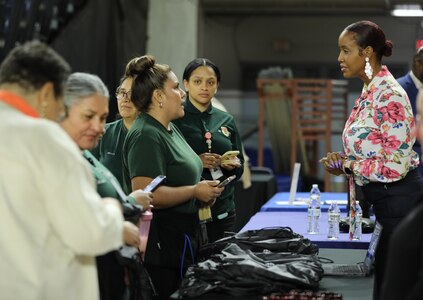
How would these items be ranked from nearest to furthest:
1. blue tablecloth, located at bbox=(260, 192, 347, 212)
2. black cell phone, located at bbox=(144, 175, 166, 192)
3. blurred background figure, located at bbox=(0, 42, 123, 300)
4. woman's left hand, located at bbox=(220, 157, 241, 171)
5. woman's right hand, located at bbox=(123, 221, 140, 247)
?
1. blurred background figure, located at bbox=(0, 42, 123, 300)
2. woman's right hand, located at bbox=(123, 221, 140, 247)
3. black cell phone, located at bbox=(144, 175, 166, 192)
4. woman's left hand, located at bbox=(220, 157, 241, 171)
5. blue tablecloth, located at bbox=(260, 192, 347, 212)

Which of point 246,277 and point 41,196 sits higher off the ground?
point 41,196

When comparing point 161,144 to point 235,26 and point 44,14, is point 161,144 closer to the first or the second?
point 44,14

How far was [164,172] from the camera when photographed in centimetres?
349

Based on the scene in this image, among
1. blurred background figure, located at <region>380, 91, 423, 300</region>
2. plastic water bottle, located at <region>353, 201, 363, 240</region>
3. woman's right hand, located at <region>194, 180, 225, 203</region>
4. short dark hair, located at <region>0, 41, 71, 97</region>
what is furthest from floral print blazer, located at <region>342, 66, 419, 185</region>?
short dark hair, located at <region>0, 41, 71, 97</region>

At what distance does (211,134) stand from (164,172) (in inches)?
42.8

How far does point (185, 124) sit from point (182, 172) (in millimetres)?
983

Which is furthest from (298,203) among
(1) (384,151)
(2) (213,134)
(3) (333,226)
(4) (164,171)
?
(4) (164,171)

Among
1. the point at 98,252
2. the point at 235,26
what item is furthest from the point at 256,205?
the point at 235,26

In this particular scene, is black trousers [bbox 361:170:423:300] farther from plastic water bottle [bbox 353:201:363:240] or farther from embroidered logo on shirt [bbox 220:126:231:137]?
embroidered logo on shirt [bbox 220:126:231:137]

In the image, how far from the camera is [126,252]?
105 inches

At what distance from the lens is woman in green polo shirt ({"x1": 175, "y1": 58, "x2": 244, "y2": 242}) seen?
4418 mm

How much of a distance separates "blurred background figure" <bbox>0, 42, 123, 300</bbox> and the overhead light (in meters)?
10.5

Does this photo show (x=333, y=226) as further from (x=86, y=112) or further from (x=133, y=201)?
(x=86, y=112)

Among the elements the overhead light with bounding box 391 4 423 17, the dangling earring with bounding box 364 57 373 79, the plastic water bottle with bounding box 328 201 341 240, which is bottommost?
the plastic water bottle with bounding box 328 201 341 240
